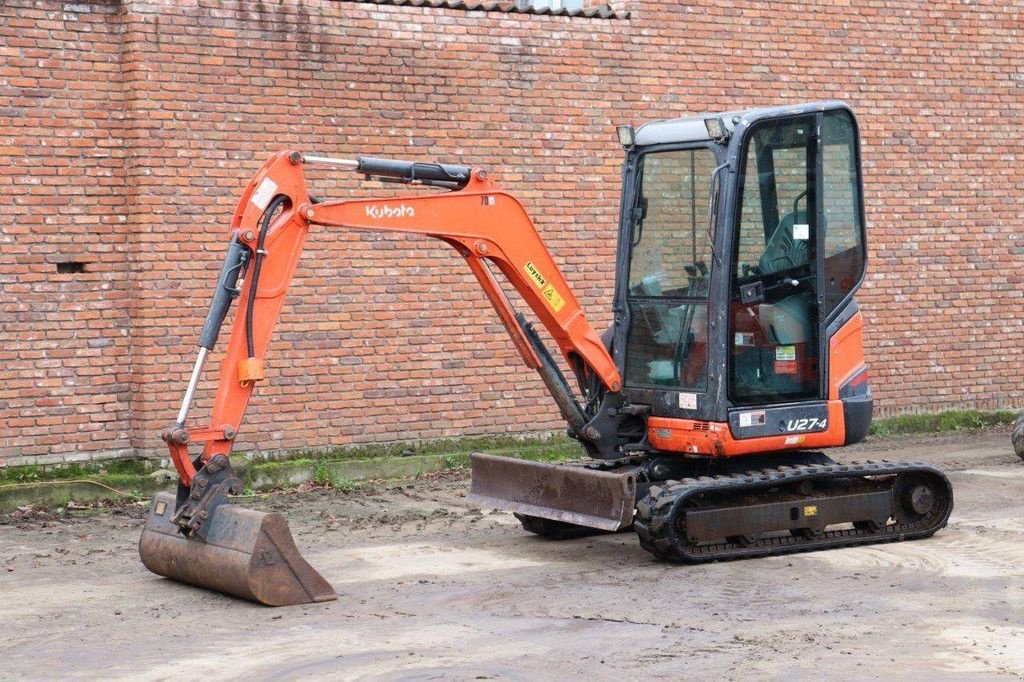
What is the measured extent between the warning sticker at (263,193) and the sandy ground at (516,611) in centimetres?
212

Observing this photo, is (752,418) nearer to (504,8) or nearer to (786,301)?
(786,301)

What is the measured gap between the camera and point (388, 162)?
864cm

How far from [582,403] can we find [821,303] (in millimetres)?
1602

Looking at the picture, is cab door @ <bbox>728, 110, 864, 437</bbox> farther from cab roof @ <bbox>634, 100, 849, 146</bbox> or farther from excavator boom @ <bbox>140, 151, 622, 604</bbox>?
excavator boom @ <bbox>140, 151, 622, 604</bbox>

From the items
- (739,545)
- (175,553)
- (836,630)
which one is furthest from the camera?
(739,545)

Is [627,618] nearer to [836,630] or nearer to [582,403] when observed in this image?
[836,630]

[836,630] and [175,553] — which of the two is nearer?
[836,630]

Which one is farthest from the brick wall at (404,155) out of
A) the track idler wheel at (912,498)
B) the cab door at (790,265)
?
the track idler wheel at (912,498)

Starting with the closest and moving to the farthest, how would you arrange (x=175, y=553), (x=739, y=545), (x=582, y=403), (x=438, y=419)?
(x=175, y=553), (x=739, y=545), (x=582, y=403), (x=438, y=419)

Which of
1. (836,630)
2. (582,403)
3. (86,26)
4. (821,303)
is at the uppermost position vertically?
(86,26)

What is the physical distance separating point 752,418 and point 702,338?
561mm

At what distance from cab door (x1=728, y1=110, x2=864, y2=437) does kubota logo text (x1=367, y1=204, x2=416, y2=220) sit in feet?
6.28

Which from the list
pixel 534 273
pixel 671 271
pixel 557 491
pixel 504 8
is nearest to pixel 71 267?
pixel 534 273

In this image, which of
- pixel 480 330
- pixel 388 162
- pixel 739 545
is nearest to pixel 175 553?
pixel 388 162
